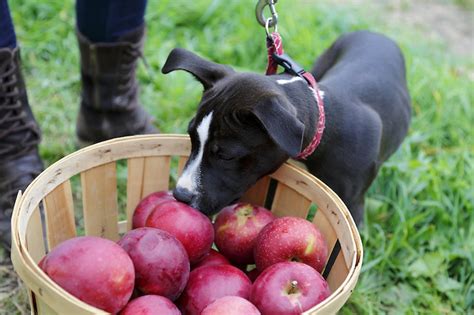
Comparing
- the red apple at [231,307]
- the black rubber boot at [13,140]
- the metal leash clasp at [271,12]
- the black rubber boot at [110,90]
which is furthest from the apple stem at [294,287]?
the black rubber boot at [110,90]

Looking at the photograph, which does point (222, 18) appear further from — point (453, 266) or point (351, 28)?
point (453, 266)

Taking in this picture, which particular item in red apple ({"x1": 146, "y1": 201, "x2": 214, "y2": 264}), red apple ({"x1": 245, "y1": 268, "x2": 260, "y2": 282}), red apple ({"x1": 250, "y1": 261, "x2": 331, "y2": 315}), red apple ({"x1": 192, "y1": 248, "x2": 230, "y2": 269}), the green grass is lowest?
the green grass

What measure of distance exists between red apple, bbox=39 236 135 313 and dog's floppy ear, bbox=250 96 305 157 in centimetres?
61

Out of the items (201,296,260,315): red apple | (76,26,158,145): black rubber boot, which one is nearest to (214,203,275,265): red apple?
(201,296,260,315): red apple

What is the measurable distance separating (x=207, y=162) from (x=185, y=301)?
53cm

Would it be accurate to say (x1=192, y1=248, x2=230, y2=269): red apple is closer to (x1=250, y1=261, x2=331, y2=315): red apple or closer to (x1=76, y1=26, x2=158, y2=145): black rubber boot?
(x1=250, y1=261, x2=331, y2=315): red apple

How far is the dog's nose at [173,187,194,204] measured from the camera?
2238 millimetres

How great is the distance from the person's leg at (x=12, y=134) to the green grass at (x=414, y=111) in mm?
326

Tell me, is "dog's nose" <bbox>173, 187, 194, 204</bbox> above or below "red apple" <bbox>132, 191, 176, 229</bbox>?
above

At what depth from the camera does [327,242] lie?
222 centimetres

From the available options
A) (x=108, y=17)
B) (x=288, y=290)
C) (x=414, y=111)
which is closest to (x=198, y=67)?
(x=108, y=17)

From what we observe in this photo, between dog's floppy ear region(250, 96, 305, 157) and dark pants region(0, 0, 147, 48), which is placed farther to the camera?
dark pants region(0, 0, 147, 48)

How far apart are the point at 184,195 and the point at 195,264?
25cm

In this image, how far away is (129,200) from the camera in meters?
2.51
